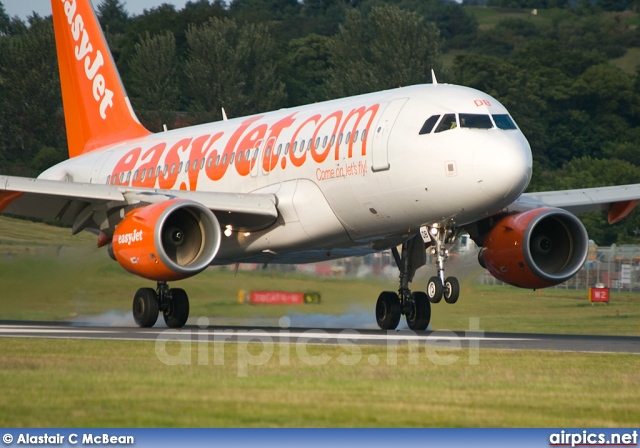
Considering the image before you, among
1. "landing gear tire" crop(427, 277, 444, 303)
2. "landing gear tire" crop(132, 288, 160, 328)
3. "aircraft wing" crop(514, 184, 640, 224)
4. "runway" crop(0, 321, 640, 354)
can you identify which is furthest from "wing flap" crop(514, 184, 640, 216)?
"landing gear tire" crop(132, 288, 160, 328)

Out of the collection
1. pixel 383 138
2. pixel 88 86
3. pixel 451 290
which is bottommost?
pixel 451 290

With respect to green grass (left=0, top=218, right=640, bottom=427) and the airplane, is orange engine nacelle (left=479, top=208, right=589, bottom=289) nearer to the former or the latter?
the airplane

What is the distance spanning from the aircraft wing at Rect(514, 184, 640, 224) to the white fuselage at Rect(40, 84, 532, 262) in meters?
3.63

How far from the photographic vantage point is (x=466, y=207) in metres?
22.1

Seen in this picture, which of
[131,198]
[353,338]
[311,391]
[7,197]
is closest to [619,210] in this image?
[353,338]

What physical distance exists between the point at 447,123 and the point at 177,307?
686 cm

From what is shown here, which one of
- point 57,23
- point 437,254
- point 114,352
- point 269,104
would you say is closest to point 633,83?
point 269,104

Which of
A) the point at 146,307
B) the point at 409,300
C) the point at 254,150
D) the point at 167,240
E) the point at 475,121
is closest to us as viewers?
the point at 475,121

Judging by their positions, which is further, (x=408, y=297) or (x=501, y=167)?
(x=408, y=297)

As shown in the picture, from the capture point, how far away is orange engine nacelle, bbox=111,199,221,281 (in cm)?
2269

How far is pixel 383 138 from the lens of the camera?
2312 centimetres

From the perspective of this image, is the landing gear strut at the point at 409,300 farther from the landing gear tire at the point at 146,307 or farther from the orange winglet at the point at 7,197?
the orange winglet at the point at 7,197

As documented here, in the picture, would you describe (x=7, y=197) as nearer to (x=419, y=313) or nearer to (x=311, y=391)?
(x=419, y=313)

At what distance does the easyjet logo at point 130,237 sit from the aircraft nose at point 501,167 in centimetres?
591
